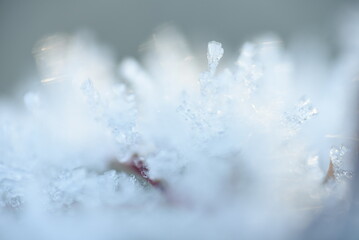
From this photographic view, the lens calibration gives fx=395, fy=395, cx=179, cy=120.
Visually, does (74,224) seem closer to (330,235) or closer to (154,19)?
(330,235)

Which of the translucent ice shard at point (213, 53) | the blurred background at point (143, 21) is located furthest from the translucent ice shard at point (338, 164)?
the blurred background at point (143, 21)

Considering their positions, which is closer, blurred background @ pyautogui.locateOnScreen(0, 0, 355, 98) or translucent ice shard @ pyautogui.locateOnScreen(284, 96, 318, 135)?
translucent ice shard @ pyautogui.locateOnScreen(284, 96, 318, 135)

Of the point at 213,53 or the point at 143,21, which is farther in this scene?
the point at 143,21

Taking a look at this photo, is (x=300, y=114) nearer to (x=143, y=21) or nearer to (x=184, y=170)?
(x=184, y=170)

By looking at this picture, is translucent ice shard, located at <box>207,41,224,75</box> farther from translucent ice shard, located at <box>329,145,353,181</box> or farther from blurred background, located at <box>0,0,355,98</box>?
blurred background, located at <box>0,0,355,98</box>

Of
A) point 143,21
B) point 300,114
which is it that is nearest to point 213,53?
point 300,114

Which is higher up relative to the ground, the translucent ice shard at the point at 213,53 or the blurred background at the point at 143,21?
the blurred background at the point at 143,21

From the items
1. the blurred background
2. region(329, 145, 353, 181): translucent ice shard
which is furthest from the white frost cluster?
the blurred background

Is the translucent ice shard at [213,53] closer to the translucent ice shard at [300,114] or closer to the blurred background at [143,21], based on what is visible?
the translucent ice shard at [300,114]
